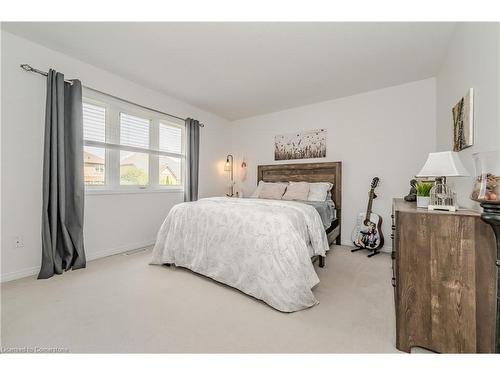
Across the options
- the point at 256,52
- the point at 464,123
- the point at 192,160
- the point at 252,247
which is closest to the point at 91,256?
the point at 192,160

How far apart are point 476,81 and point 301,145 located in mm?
2550

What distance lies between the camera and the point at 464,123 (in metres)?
1.72

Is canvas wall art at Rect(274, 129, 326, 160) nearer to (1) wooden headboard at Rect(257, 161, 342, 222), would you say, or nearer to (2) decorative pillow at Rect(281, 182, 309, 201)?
(1) wooden headboard at Rect(257, 161, 342, 222)

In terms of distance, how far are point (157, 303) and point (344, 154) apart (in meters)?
3.24

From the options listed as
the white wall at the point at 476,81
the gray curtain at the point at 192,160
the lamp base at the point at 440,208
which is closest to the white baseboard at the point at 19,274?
the gray curtain at the point at 192,160

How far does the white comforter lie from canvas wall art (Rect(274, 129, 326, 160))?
1.78 meters

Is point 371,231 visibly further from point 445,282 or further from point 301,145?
point 445,282

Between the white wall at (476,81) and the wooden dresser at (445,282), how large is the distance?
0.45 metres

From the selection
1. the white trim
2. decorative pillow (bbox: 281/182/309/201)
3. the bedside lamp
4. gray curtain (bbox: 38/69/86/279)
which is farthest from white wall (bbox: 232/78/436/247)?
gray curtain (bbox: 38/69/86/279)

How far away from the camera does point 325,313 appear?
5.51 ft

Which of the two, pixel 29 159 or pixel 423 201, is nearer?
pixel 423 201

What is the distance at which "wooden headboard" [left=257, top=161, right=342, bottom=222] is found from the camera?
3584 mm

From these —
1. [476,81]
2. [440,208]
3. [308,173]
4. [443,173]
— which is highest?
[476,81]

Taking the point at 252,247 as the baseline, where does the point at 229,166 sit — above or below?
above
